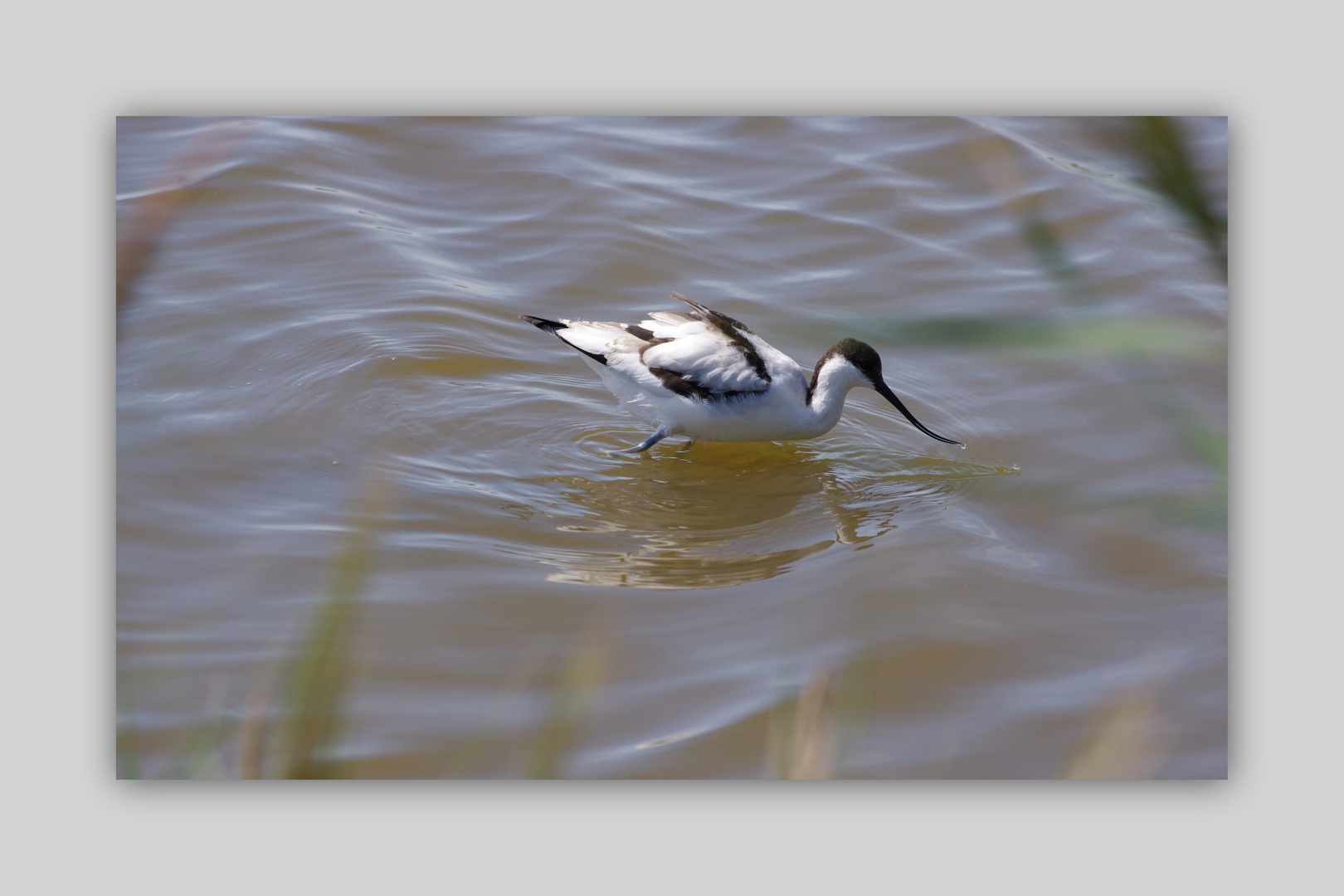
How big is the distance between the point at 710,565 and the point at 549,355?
2063mm

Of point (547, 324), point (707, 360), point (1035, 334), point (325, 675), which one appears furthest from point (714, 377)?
point (1035, 334)

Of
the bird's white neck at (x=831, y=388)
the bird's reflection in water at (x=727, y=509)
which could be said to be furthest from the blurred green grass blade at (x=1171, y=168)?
the bird's white neck at (x=831, y=388)

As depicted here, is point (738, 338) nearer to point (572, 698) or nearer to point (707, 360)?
point (707, 360)

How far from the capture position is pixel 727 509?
18.2 feet

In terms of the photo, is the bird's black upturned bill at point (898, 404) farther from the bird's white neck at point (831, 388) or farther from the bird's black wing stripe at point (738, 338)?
the bird's black wing stripe at point (738, 338)

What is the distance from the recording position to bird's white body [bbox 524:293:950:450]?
562 centimetres

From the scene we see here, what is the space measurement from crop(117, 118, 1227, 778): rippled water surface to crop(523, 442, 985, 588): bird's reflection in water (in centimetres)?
2

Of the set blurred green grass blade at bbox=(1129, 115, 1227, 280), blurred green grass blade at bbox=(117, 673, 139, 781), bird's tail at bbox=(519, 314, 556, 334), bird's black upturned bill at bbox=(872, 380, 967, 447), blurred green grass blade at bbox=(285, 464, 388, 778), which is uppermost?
bird's tail at bbox=(519, 314, 556, 334)

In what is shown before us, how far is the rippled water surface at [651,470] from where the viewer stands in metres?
3.97

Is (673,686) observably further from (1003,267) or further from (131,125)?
(1003,267)

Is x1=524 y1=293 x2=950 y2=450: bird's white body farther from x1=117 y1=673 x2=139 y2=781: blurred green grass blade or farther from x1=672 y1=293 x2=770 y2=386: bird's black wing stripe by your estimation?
x1=117 y1=673 x2=139 y2=781: blurred green grass blade

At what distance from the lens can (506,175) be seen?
7.64 meters

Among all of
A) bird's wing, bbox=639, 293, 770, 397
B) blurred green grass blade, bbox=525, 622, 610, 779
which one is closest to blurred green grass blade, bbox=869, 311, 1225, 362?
blurred green grass blade, bbox=525, 622, 610, 779

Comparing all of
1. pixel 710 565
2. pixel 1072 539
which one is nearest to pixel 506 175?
pixel 710 565
